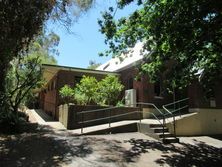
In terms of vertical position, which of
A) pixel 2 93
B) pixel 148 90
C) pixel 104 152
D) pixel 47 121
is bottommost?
pixel 104 152

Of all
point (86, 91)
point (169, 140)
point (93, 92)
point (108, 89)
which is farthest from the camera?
point (108, 89)

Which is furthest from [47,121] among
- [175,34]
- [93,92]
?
[175,34]

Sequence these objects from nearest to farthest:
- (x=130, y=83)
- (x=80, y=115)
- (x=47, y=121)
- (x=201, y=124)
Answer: (x=80, y=115) → (x=201, y=124) → (x=47, y=121) → (x=130, y=83)

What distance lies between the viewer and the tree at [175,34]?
10.2 meters

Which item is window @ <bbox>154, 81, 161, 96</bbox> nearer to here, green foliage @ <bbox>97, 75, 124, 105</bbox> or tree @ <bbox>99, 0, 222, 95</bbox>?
green foliage @ <bbox>97, 75, 124, 105</bbox>

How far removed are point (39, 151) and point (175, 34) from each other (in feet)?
21.9

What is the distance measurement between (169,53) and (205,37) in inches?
69.5

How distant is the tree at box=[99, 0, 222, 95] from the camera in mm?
10188

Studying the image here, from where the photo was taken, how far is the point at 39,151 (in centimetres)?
1002

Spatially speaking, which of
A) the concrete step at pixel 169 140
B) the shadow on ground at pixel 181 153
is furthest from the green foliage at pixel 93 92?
the concrete step at pixel 169 140

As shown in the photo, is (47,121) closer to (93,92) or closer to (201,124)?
(93,92)

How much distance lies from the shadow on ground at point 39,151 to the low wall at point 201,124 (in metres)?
5.92

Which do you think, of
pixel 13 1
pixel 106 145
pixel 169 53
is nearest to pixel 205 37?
pixel 169 53

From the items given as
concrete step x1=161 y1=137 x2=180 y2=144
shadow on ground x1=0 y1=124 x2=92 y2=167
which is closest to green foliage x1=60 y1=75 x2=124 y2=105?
shadow on ground x1=0 y1=124 x2=92 y2=167
